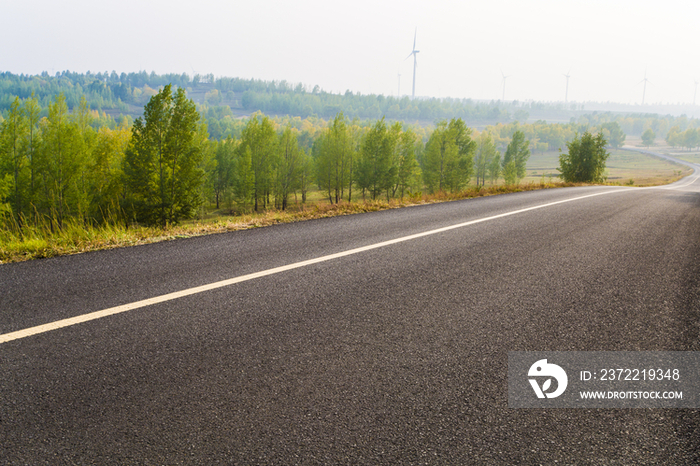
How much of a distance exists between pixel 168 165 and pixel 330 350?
2766 cm

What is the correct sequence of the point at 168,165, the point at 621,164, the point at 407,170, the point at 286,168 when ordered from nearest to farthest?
the point at 168,165
the point at 407,170
the point at 286,168
the point at 621,164

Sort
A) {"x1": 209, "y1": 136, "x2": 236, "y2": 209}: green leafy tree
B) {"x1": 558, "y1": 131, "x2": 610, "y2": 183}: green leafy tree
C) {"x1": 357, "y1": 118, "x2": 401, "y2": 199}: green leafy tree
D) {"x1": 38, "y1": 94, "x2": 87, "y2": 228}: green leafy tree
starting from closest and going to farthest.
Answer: {"x1": 38, "y1": 94, "x2": 87, "y2": 228}: green leafy tree → {"x1": 558, "y1": 131, "x2": 610, "y2": 183}: green leafy tree → {"x1": 357, "y1": 118, "x2": 401, "y2": 199}: green leafy tree → {"x1": 209, "y1": 136, "x2": 236, "y2": 209}: green leafy tree

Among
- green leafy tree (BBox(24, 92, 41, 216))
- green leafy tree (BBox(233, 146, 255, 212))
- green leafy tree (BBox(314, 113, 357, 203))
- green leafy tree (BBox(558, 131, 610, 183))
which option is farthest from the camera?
green leafy tree (BBox(314, 113, 357, 203))

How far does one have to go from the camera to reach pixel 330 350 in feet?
9.72

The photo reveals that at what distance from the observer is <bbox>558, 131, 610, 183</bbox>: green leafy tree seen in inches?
1826

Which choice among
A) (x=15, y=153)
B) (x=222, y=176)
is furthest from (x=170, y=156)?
(x=222, y=176)

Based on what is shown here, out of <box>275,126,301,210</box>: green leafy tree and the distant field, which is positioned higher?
the distant field

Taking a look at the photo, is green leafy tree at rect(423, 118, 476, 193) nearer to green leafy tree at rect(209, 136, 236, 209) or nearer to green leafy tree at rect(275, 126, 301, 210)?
green leafy tree at rect(275, 126, 301, 210)

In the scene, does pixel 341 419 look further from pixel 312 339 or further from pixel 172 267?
pixel 172 267

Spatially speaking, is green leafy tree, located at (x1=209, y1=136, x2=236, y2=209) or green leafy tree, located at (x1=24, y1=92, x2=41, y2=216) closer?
green leafy tree, located at (x1=24, y1=92, x2=41, y2=216)

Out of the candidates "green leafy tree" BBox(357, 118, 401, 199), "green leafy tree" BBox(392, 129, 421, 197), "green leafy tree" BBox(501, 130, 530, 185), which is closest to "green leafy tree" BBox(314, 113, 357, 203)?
"green leafy tree" BBox(357, 118, 401, 199)

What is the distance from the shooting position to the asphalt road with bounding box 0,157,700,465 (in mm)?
2076

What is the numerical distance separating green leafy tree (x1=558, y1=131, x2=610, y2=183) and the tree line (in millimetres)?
15879

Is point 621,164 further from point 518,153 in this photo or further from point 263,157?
point 263,157
